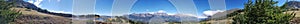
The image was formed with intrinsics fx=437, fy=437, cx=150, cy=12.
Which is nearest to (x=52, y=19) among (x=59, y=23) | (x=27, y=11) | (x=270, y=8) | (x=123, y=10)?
(x=59, y=23)

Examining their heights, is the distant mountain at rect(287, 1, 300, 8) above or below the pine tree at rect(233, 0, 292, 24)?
above

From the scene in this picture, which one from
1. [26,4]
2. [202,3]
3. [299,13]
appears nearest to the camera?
[26,4]

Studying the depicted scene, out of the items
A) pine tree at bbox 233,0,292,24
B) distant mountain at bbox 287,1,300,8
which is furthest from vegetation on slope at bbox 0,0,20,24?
distant mountain at bbox 287,1,300,8

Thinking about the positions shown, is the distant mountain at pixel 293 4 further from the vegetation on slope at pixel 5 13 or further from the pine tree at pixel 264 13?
the vegetation on slope at pixel 5 13

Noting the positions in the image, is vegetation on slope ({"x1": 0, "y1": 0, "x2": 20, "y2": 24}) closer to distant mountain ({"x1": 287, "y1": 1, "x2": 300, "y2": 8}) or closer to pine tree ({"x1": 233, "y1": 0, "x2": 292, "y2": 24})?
pine tree ({"x1": 233, "y1": 0, "x2": 292, "y2": 24})

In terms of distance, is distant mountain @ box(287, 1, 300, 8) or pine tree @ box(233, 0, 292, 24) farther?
distant mountain @ box(287, 1, 300, 8)

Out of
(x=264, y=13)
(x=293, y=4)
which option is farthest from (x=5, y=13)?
(x=293, y=4)

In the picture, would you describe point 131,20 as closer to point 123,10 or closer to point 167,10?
point 167,10

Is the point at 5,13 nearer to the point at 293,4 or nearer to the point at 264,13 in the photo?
the point at 264,13
